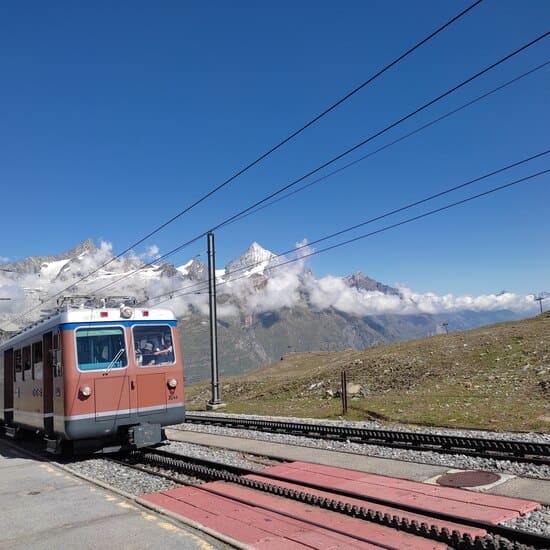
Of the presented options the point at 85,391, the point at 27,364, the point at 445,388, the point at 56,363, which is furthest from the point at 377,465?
the point at 445,388

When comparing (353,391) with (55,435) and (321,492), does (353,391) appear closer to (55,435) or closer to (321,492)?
(55,435)

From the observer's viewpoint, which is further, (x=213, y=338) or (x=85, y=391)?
(x=213, y=338)

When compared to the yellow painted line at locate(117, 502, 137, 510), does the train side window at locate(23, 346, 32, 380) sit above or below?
above

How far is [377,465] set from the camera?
10.9 metres

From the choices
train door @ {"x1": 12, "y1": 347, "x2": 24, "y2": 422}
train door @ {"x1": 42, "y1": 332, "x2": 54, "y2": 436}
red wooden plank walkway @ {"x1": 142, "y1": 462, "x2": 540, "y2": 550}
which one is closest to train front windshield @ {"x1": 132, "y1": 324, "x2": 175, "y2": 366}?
train door @ {"x1": 42, "y1": 332, "x2": 54, "y2": 436}

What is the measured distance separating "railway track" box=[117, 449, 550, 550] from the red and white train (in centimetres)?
162

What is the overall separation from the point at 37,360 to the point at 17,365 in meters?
2.97

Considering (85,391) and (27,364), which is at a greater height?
(27,364)

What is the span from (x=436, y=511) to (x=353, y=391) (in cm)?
2192

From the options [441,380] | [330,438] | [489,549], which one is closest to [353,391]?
[441,380]

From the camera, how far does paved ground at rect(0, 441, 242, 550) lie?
6949 millimetres

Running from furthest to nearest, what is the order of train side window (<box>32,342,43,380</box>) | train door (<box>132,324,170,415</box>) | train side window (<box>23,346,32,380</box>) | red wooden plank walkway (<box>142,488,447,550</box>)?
train side window (<box>23,346,32,380</box>)
train side window (<box>32,342,43,380</box>)
train door (<box>132,324,170,415</box>)
red wooden plank walkway (<box>142,488,447,550</box>)

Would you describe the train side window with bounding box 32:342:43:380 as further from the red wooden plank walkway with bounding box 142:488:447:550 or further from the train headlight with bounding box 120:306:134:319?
the red wooden plank walkway with bounding box 142:488:447:550

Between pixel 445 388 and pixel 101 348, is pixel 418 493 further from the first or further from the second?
pixel 445 388
